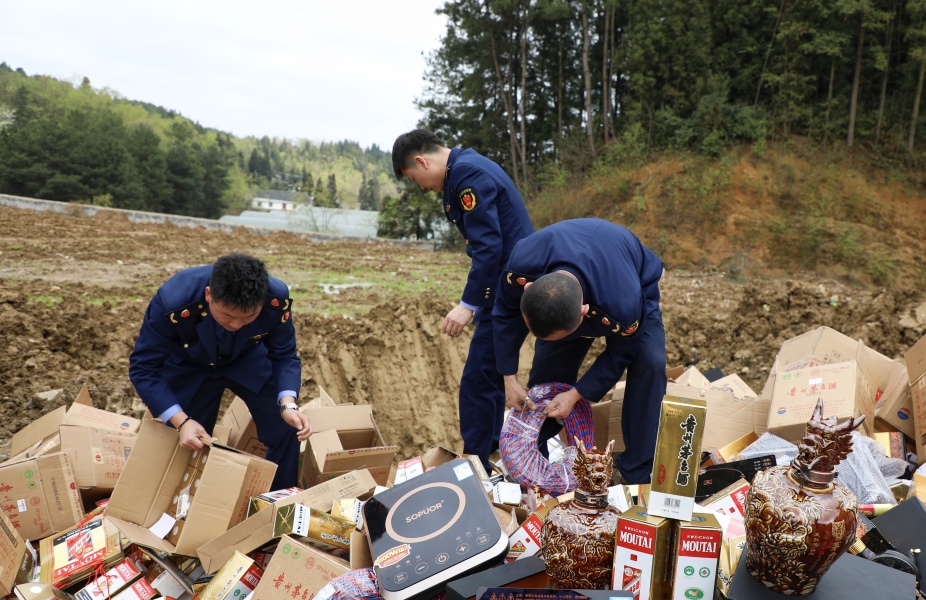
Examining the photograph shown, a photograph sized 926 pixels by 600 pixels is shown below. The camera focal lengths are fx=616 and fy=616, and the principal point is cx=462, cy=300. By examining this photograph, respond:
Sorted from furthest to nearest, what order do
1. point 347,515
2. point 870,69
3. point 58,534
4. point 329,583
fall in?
point 870,69 < point 58,534 < point 347,515 < point 329,583

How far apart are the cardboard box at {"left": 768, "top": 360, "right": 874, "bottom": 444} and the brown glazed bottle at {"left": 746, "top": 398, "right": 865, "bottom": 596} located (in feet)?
4.89

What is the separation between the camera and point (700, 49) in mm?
16656

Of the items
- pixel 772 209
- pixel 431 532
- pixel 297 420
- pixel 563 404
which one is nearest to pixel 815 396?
pixel 563 404

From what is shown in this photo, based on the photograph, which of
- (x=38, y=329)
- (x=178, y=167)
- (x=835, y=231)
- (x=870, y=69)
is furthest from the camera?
(x=178, y=167)

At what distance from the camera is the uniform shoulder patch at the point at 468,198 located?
3186 mm

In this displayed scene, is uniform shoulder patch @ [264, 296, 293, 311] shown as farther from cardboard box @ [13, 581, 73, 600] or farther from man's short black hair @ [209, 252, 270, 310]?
cardboard box @ [13, 581, 73, 600]

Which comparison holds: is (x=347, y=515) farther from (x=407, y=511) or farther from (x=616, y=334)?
(x=616, y=334)

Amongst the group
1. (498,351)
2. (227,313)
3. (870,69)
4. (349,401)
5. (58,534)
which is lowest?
(349,401)

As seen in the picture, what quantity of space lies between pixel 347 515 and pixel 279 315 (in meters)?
1.08

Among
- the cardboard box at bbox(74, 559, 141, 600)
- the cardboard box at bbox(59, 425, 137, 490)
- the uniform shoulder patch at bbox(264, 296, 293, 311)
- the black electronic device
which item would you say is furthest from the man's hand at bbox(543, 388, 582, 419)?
the cardboard box at bbox(59, 425, 137, 490)

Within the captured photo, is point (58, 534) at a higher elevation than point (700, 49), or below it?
below

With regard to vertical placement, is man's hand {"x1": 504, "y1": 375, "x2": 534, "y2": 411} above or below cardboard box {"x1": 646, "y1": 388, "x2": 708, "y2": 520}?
below

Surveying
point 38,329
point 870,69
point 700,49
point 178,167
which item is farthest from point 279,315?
point 178,167

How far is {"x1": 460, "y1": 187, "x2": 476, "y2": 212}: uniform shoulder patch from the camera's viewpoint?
319 centimetres
